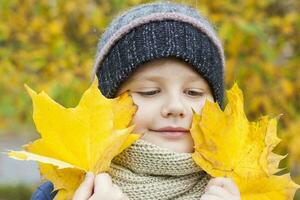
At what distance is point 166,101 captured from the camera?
199 centimetres

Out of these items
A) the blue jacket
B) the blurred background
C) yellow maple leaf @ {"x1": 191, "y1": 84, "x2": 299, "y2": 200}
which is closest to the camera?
yellow maple leaf @ {"x1": 191, "y1": 84, "x2": 299, "y2": 200}

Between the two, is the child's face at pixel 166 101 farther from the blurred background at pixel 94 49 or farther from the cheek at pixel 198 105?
the blurred background at pixel 94 49

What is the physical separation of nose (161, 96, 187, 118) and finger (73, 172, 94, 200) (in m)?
0.26

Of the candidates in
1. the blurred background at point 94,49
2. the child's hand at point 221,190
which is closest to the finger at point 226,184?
the child's hand at point 221,190

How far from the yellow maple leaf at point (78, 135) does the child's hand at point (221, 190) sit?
0.23 m

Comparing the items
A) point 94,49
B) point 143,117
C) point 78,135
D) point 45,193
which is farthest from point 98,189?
point 94,49

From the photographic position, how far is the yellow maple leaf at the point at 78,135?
189 cm

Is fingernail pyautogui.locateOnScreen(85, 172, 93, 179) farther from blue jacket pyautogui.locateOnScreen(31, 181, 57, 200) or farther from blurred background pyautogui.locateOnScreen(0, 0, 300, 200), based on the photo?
blurred background pyautogui.locateOnScreen(0, 0, 300, 200)

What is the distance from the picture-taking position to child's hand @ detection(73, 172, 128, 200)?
1829 millimetres

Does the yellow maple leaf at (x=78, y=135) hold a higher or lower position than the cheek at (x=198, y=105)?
lower

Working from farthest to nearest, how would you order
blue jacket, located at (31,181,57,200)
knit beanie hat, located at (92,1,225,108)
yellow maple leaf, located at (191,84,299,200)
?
blue jacket, located at (31,181,57,200) → knit beanie hat, located at (92,1,225,108) → yellow maple leaf, located at (191,84,299,200)

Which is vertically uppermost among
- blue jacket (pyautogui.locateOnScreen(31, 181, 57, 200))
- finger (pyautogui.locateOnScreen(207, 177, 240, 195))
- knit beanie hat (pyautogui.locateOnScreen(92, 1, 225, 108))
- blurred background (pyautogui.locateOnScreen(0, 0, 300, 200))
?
blurred background (pyautogui.locateOnScreen(0, 0, 300, 200))

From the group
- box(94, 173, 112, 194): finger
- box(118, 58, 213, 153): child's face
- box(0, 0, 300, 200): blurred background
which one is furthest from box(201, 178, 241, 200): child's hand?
box(0, 0, 300, 200): blurred background

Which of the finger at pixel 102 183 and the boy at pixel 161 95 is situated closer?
the finger at pixel 102 183
